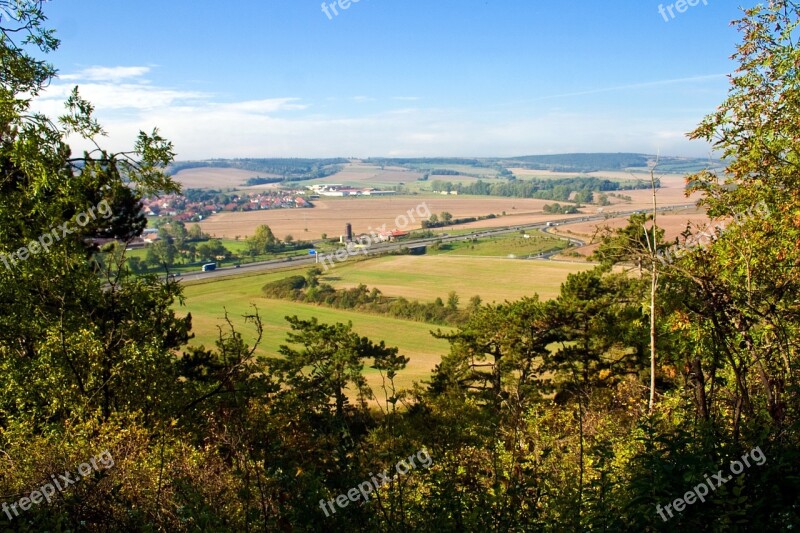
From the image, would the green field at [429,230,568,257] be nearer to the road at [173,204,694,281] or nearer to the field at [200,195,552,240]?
the road at [173,204,694,281]

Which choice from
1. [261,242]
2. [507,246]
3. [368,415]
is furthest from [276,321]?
[507,246]

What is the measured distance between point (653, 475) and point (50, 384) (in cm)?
841

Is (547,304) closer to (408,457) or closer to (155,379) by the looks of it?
(155,379)

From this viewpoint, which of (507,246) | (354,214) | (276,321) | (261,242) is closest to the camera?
(276,321)

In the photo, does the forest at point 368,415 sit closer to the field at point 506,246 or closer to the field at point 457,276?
the field at point 457,276

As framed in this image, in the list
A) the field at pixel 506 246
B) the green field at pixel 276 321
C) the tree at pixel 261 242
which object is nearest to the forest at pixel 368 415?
the green field at pixel 276 321

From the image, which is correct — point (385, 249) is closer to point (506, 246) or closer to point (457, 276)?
point (506, 246)

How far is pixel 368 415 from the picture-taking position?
345 inches

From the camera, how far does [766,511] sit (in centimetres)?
350

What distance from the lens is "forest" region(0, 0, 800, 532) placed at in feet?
12.5

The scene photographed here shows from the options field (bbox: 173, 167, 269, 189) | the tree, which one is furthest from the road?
field (bbox: 173, 167, 269, 189)

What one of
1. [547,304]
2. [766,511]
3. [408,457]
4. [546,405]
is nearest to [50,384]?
[408,457]

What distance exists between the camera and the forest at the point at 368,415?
380 cm

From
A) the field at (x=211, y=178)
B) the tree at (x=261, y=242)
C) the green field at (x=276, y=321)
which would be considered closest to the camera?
the green field at (x=276, y=321)
